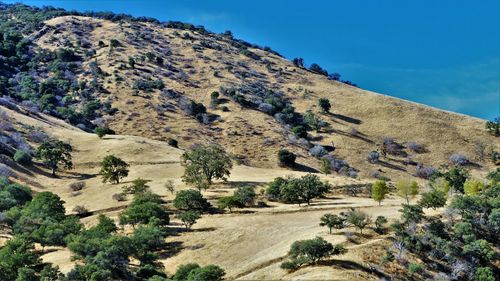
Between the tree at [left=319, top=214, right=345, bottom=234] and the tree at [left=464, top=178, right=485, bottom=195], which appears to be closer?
the tree at [left=319, top=214, right=345, bottom=234]

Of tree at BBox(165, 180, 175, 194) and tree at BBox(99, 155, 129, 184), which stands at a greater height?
tree at BBox(99, 155, 129, 184)

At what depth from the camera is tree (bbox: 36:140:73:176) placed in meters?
85.3

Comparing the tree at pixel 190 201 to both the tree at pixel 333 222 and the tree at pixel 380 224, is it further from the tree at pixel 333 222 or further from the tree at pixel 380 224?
the tree at pixel 380 224

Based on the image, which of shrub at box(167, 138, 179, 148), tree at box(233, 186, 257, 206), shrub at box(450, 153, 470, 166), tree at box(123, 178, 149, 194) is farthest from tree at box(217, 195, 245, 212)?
shrub at box(450, 153, 470, 166)

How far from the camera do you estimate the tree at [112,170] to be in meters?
78.5

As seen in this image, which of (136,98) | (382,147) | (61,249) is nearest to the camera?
(61,249)

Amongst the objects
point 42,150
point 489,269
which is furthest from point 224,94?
point 489,269

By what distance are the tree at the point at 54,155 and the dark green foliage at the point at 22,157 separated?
5.42ft

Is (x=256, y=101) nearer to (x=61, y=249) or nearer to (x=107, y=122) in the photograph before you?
(x=107, y=122)

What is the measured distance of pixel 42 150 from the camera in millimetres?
85625

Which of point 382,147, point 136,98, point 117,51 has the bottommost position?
point 382,147

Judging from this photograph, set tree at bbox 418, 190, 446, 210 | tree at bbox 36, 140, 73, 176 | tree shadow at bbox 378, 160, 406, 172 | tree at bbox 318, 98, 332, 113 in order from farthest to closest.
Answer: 1. tree at bbox 318, 98, 332, 113
2. tree shadow at bbox 378, 160, 406, 172
3. tree at bbox 36, 140, 73, 176
4. tree at bbox 418, 190, 446, 210

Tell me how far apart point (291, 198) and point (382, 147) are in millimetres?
55742

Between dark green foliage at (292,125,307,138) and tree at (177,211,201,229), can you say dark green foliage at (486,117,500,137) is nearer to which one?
Answer: dark green foliage at (292,125,307,138)
